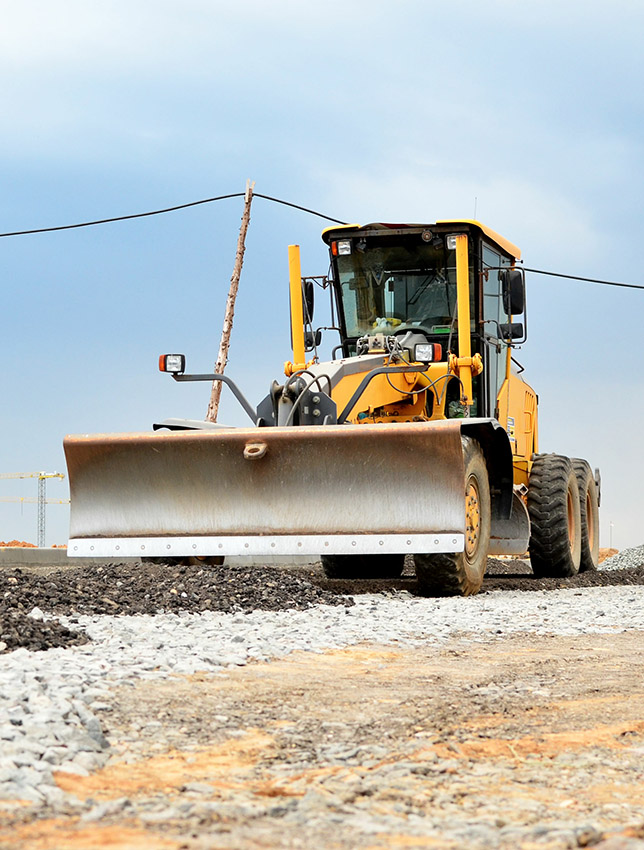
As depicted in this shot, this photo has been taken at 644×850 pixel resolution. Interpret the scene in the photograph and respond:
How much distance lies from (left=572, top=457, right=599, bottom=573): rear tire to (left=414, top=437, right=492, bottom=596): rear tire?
455cm

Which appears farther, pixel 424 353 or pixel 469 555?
pixel 424 353

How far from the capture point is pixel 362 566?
12922mm

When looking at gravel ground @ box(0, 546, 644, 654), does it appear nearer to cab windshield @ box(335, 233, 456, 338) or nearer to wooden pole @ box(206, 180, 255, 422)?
cab windshield @ box(335, 233, 456, 338)

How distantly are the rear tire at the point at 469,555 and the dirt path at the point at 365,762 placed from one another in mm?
3259

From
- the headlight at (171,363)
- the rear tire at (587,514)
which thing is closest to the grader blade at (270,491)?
the headlight at (171,363)

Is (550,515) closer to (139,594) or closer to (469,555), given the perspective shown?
(469,555)

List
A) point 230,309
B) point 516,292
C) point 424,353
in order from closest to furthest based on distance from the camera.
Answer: point 424,353 → point 516,292 → point 230,309

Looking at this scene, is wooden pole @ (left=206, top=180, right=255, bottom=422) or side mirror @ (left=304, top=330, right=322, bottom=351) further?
wooden pole @ (left=206, top=180, right=255, bottom=422)

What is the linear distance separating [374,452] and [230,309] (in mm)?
11929

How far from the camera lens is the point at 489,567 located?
1689 cm

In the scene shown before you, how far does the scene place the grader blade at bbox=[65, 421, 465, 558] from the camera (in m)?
8.92

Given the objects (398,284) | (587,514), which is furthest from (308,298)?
(587,514)

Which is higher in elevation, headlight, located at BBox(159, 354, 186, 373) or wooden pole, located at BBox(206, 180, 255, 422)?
wooden pole, located at BBox(206, 180, 255, 422)

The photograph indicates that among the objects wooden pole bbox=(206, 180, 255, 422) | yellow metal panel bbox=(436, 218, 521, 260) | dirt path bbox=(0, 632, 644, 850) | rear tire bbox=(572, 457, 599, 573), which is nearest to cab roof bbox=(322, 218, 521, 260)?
yellow metal panel bbox=(436, 218, 521, 260)
